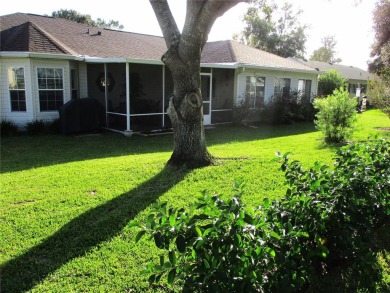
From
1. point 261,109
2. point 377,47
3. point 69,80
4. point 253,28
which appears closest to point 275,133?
point 261,109

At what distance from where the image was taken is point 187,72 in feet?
23.0

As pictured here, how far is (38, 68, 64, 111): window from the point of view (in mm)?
12484

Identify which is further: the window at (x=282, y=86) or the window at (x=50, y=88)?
the window at (x=282, y=86)

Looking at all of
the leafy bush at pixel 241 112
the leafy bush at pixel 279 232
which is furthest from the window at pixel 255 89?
the leafy bush at pixel 279 232

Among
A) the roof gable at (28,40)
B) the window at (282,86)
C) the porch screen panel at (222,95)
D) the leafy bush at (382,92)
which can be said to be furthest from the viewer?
the window at (282,86)

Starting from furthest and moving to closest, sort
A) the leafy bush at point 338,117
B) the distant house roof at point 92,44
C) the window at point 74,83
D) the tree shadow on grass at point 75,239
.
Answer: the window at point 74,83, the distant house roof at point 92,44, the leafy bush at point 338,117, the tree shadow on grass at point 75,239

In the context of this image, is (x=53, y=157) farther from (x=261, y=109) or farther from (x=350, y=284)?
(x=261, y=109)

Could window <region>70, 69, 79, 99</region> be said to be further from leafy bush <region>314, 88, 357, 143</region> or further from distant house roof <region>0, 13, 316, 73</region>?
leafy bush <region>314, 88, 357, 143</region>

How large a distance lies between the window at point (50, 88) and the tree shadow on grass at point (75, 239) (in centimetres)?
840

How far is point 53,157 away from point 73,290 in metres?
6.07

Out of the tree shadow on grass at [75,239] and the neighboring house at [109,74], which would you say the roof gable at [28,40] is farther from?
the tree shadow on grass at [75,239]

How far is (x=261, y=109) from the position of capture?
16.7 m

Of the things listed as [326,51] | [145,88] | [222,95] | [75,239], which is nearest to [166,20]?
[75,239]

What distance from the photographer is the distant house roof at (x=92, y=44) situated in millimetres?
12758
